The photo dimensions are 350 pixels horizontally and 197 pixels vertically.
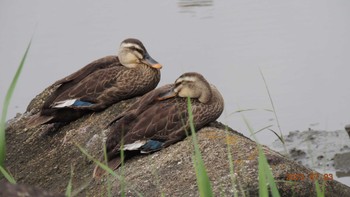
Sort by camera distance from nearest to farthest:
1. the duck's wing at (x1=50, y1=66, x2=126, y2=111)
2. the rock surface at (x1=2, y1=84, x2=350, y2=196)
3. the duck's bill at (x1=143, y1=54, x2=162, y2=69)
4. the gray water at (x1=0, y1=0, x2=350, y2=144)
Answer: the rock surface at (x1=2, y1=84, x2=350, y2=196) → the duck's wing at (x1=50, y1=66, x2=126, y2=111) → the duck's bill at (x1=143, y1=54, x2=162, y2=69) → the gray water at (x1=0, y1=0, x2=350, y2=144)

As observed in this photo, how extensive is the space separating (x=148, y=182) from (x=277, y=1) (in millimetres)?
7829

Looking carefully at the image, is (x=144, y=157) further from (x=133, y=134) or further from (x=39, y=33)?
(x=39, y=33)

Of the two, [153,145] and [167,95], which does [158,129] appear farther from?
[167,95]

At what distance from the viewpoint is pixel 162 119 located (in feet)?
20.2

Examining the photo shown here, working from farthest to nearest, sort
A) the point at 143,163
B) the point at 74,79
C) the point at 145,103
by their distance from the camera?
1. the point at 74,79
2. the point at 145,103
3. the point at 143,163

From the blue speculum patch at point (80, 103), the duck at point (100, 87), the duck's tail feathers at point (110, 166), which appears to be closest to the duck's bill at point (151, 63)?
the duck at point (100, 87)

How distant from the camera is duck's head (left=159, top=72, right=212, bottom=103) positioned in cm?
623

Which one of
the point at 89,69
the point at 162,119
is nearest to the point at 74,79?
the point at 89,69

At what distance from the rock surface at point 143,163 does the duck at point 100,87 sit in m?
0.09

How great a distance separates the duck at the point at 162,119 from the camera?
610cm

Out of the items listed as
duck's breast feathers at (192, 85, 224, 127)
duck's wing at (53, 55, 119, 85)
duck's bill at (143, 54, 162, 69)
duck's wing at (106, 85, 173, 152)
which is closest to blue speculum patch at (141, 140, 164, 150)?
duck's wing at (106, 85, 173, 152)

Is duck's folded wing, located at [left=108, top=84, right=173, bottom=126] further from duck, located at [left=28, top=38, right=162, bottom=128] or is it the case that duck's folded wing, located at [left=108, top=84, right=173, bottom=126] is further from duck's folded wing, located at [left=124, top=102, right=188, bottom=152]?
duck, located at [left=28, top=38, right=162, bottom=128]

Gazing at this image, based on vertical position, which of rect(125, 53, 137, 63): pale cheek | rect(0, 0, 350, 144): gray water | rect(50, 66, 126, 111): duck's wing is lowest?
rect(0, 0, 350, 144): gray water

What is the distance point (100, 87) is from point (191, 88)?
1.03m
